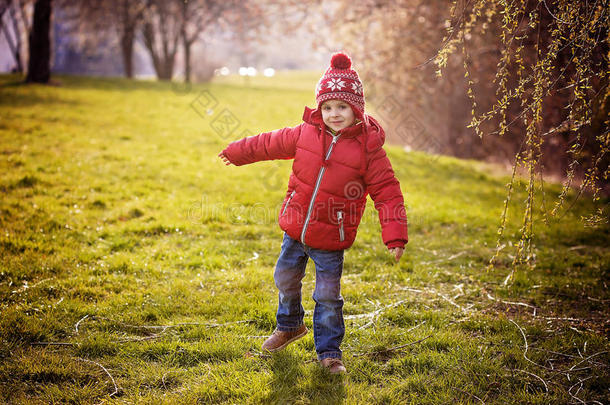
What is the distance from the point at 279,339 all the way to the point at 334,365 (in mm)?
423

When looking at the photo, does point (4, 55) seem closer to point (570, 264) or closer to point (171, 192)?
point (171, 192)

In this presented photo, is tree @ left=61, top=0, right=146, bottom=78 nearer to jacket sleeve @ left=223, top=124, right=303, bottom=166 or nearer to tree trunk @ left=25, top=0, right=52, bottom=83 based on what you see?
tree trunk @ left=25, top=0, right=52, bottom=83

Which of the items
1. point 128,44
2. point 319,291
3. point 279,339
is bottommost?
point 279,339

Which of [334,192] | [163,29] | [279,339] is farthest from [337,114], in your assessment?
[163,29]

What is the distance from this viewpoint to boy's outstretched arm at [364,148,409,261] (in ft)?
8.82

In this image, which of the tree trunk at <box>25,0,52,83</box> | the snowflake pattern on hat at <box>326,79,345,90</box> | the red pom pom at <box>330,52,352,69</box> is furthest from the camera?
the tree trunk at <box>25,0,52,83</box>

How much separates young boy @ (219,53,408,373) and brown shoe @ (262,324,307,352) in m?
0.20

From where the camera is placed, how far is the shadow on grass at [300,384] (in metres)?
2.56

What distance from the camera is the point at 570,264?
4816 millimetres

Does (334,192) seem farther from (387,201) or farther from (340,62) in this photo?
(340,62)

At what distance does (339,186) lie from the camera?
2785 mm

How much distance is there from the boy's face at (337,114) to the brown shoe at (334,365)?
143cm

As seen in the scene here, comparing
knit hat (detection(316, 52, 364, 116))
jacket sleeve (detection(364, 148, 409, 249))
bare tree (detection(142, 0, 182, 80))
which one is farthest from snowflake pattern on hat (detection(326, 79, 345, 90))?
bare tree (detection(142, 0, 182, 80))

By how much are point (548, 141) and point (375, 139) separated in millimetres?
7506
